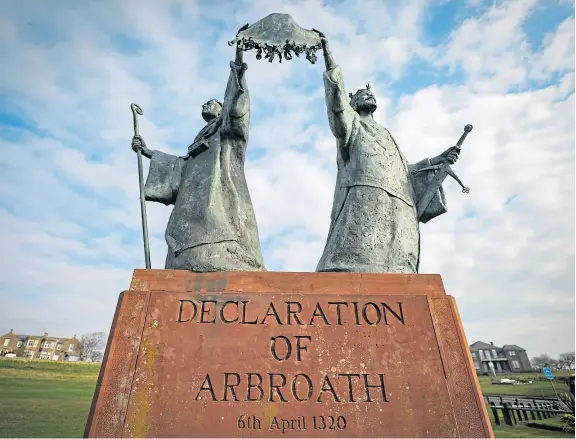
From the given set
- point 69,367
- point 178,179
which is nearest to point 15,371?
point 69,367

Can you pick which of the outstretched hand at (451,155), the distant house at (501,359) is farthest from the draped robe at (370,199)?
the distant house at (501,359)

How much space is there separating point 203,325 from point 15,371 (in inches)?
1145

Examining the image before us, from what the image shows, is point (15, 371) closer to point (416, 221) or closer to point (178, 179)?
point (178, 179)

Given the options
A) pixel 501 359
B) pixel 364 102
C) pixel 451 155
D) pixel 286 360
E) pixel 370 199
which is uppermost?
pixel 501 359

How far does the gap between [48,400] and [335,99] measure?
19897mm

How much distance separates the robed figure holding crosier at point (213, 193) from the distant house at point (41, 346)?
79.8m

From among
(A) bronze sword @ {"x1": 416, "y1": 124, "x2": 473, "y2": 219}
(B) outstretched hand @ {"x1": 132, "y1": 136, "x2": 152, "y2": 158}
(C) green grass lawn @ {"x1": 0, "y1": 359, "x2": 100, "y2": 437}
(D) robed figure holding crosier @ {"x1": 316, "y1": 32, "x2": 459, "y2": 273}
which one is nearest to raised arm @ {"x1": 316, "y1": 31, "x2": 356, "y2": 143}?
(D) robed figure holding crosier @ {"x1": 316, "y1": 32, "x2": 459, "y2": 273}

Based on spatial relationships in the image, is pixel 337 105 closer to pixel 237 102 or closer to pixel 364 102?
pixel 364 102

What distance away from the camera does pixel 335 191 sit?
5957 mm

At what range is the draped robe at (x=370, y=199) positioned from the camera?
5.00m

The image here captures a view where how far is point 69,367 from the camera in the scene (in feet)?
95.9

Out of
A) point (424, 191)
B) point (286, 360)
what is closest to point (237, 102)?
point (424, 191)

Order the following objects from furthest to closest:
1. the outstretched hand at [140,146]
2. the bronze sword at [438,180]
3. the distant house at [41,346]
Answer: the distant house at [41,346]
the outstretched hand at [140,146]
the bronze sword at [438,180]

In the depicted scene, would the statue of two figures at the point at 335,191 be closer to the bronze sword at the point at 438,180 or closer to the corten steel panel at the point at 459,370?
the bronze sword at the point at 438,180
